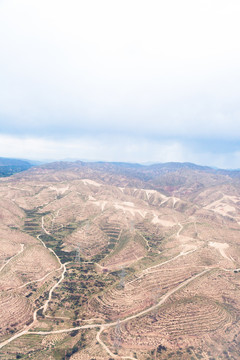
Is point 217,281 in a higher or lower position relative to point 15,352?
higher

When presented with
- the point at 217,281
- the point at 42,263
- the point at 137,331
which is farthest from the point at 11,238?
the point at 217,281

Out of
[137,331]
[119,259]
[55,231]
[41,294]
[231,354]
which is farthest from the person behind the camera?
[55,231]

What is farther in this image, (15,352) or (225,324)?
(225,324)

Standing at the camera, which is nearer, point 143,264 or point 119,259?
point 143,264

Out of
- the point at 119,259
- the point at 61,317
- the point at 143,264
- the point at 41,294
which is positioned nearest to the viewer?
the point at 61,317

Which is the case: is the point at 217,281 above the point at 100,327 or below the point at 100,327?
above

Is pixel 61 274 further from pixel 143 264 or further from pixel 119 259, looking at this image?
pixel 143 264

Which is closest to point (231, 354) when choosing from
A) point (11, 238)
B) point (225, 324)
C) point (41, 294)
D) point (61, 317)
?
point (225, 324)

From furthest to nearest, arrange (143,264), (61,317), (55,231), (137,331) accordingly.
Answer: (55,231)
(143,264)
(61,317)
(137,331)

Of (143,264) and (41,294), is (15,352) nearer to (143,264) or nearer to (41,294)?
(41,294)
